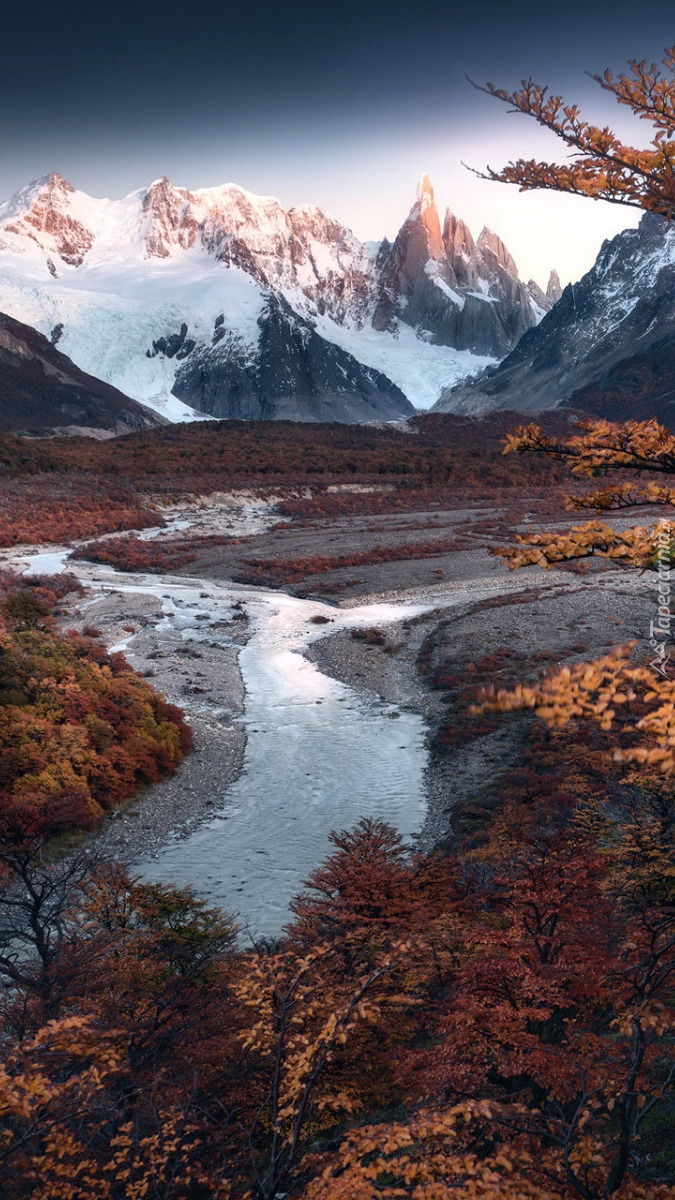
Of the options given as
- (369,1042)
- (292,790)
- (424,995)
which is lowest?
(292,790)

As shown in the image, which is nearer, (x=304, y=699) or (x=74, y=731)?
(x=74, y=731)

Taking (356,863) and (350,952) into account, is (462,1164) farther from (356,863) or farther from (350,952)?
(356,863)

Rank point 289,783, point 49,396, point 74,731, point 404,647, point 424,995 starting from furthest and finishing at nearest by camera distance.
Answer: point 49,396 → point 404,647 → point 289,783 → point 74,731 → point 424,995

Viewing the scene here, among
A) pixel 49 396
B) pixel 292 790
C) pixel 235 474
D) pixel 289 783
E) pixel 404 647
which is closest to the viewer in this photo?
pixel 292 790

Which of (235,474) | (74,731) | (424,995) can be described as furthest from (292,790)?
A: (235,474)

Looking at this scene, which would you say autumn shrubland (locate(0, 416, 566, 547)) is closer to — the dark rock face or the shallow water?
the shallow water

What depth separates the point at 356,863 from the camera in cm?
1238

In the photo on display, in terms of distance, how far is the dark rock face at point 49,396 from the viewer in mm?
157875

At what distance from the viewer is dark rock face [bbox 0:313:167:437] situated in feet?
Answer: 518

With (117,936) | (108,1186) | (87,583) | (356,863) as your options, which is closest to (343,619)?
(87,583)

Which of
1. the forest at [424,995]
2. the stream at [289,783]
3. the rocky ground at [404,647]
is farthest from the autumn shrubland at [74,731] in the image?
the stream at [289,783]

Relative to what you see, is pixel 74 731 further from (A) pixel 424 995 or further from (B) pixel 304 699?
(A) pixel 424 995

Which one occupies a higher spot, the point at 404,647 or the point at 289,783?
the point at 404,647

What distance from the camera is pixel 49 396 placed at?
168 meters
